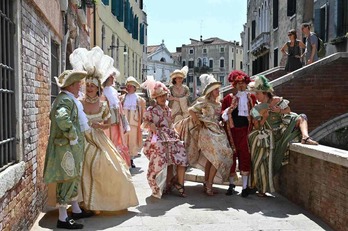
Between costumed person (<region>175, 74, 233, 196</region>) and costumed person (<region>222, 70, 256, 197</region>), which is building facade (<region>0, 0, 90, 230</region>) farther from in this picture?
costumed person (<region>222, 70, 256, 197</region>)

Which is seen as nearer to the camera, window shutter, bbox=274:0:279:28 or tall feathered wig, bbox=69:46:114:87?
tall feathered wig, bbox=69:46:114:87

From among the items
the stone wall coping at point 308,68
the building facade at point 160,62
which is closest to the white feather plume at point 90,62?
the stone wall coping at point 308,68

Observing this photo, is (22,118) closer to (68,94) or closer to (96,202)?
(68,94)

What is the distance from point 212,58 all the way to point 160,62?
1411 cm

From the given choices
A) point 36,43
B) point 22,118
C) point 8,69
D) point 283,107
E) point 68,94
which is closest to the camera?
point 8,69

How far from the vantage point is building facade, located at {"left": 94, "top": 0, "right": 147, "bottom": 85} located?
57.3 feet

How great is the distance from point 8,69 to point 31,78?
0.83 m

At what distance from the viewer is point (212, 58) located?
263 ft

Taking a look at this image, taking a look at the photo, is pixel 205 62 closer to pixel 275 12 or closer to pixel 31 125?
pixel 275 12

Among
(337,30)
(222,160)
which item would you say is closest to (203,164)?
(222,160)

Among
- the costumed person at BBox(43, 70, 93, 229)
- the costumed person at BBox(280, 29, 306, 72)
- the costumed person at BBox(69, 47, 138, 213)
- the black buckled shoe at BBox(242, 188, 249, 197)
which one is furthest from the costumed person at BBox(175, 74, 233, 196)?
the costumed person at BBox(280, 29, 306, 72)

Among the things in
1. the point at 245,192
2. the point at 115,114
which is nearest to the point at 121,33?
the point at 115,114

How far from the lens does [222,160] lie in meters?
6.59

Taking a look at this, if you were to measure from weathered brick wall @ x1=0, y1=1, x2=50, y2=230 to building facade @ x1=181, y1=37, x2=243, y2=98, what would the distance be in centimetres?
7218
